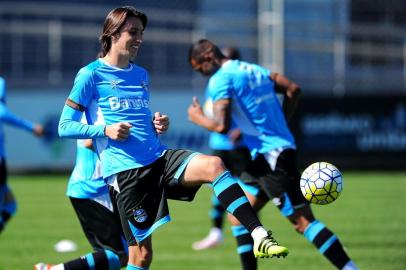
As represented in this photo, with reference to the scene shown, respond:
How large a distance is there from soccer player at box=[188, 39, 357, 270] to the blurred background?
1451 cm

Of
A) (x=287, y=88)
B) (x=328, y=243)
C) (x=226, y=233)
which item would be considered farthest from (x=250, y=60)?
(x=328, y=243)

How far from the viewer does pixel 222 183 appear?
20.8 ft

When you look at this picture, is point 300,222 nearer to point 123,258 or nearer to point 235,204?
point 123,258

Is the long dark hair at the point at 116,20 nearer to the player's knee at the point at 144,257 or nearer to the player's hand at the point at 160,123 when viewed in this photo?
the player's hand at the point at 160,123

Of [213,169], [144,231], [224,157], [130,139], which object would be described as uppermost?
[130,139]

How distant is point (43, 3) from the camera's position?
87.9 ft

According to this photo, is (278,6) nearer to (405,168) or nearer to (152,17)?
(152,17)

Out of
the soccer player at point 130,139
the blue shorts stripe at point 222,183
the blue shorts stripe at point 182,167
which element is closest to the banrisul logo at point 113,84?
the soccer player at point 130,139

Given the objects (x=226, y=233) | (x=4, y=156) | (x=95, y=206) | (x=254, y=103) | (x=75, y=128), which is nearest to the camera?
(x=75, y=128)

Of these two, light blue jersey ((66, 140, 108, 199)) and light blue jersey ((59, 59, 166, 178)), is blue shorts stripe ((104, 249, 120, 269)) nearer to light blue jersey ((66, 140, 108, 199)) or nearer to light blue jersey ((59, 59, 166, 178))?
light blue jersey ((66, 140, 108, 199))

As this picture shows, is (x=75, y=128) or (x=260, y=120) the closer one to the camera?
(x=75, y=128)

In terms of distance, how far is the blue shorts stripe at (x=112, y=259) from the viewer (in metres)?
→ 7.20

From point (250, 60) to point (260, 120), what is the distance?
16013mm

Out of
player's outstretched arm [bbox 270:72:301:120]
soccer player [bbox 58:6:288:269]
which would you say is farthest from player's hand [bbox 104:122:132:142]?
player's outstretched arm [bbox 270:72:301:120]
